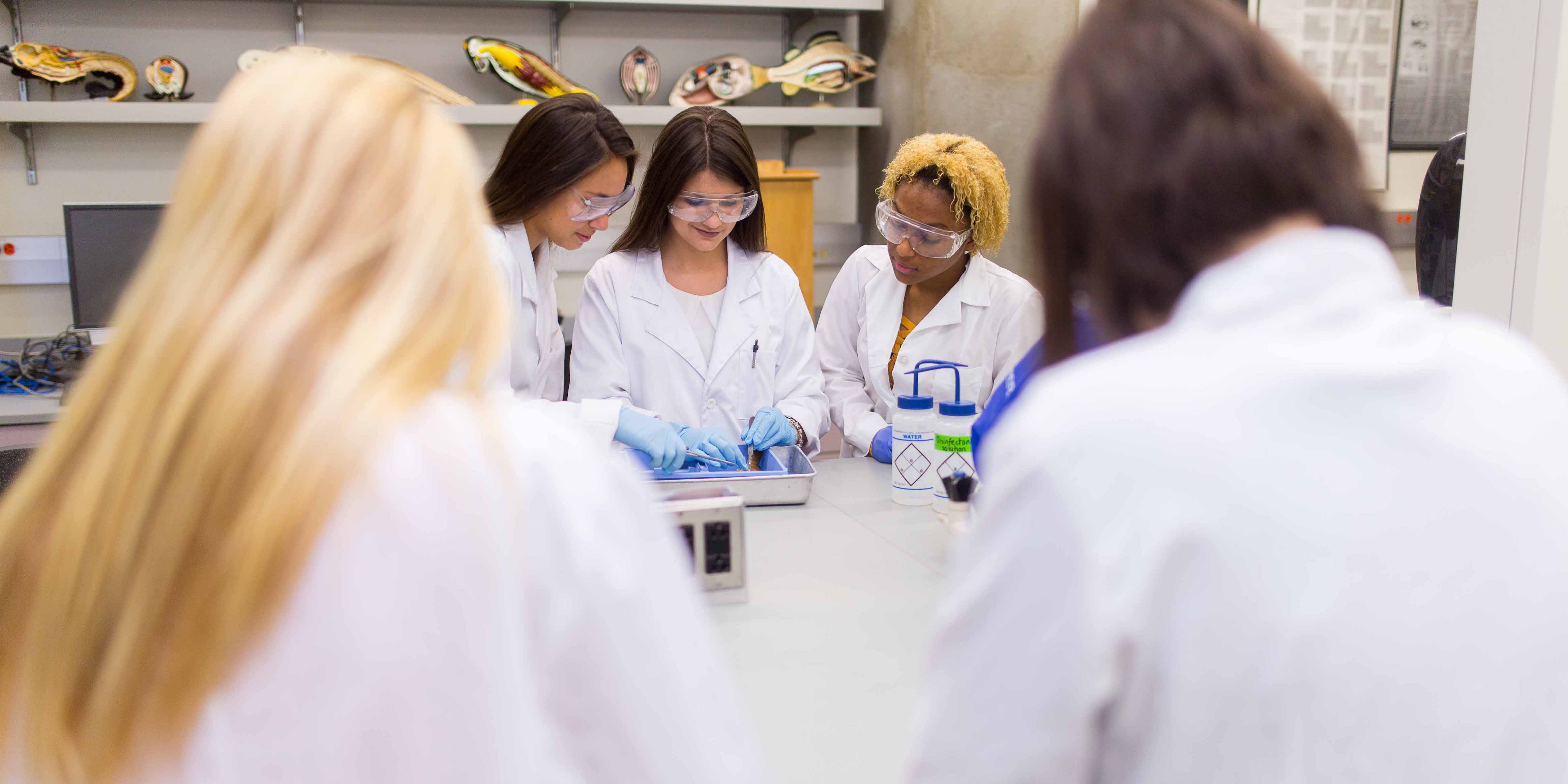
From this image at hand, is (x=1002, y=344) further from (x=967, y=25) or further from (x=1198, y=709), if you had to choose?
(x=1198, y=709)

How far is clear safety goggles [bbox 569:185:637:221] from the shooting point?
2139mm

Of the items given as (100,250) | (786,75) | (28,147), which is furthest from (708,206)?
(28,147)

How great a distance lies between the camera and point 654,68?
3715 mm

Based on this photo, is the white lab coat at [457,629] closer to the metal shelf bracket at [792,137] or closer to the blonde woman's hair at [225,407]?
the blonde woman's hair at [225,407]

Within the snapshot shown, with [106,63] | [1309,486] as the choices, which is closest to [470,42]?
[106,63]

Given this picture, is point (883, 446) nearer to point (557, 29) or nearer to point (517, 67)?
point (517, 67)

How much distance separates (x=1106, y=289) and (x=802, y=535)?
1.14 m

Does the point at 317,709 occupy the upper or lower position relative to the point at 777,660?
upper

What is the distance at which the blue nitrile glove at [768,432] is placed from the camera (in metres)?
2.12

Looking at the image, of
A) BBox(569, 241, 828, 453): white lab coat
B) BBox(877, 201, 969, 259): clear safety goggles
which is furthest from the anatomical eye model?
BBox(877, 201, 969, 259): clear safety goggles

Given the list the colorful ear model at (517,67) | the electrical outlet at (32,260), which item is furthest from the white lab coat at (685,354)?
the electrical outlet at (32,260)

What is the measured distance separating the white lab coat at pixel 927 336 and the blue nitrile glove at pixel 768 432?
27cm

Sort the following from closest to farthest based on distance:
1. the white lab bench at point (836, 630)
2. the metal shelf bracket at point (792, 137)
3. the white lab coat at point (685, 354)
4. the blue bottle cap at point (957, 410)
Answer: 1. the white lab bench at point (836, 630)
2. the blue bottle cap at point (957, 410)
3. the white lab coat at point (685, 354)
4. the metal shelf bracket at point (792, 137)

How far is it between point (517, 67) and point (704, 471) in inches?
83.6
